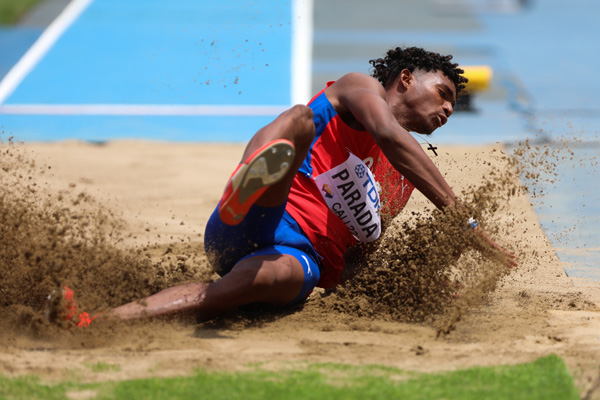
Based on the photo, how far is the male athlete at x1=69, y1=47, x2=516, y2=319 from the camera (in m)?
3.52

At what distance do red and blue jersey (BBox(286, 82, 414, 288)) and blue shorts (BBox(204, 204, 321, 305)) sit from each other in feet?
0.28

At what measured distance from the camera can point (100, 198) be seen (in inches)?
233

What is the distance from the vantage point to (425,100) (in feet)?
13.3

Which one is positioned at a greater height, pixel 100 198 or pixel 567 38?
pixel 567 38

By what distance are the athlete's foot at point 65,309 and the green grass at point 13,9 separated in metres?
10.9

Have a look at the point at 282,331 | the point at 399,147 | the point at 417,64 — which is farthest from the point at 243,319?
the point at 417,64

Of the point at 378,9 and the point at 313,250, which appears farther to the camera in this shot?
the point at 378,9

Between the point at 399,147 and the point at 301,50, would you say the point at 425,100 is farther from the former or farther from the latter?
the point at 301,50

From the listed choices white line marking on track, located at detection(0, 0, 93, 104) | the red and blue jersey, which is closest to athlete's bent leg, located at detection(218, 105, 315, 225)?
the red and blue jersey

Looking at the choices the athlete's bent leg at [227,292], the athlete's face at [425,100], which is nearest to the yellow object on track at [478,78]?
the athlete's face at [425,100]

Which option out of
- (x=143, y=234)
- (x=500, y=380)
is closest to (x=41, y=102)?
(x=143, y=234)

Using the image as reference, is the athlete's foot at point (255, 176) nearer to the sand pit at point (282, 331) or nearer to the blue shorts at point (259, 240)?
the blue shorts at point (259, 240)

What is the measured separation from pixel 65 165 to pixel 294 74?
14.1 ft

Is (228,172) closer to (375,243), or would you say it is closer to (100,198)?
(100,198)
